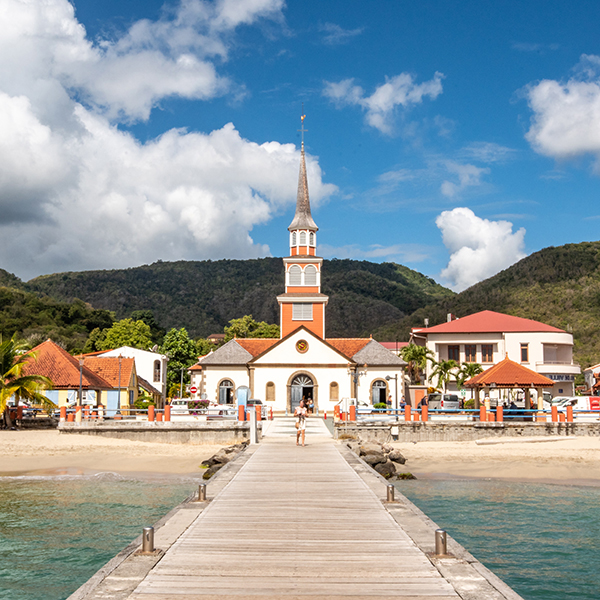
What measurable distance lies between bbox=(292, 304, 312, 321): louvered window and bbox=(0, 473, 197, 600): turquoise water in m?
29.6

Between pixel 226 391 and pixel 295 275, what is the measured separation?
448 inches

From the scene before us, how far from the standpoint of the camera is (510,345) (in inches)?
2228

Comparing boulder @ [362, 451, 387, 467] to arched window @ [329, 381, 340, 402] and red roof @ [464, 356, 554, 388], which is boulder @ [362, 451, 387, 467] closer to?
red roof @ [464, 356, 554, 388]

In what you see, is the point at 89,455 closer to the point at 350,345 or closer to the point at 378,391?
the point at 378,391

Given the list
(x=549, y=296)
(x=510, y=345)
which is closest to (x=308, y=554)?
(x=510, y=345)

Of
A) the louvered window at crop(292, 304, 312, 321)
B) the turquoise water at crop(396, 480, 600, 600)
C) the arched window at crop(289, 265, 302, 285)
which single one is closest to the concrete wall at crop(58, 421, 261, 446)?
the turquoise water at crop(396, 480, 600, 600)

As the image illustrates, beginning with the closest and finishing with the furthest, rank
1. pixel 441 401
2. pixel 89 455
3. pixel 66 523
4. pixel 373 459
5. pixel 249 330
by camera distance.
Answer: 1. pixel 66 523
2. pixel 373 459
3. pixel 89 455
4. pixel 441 401
5. pixel 249 330

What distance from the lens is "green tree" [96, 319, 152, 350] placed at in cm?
8638

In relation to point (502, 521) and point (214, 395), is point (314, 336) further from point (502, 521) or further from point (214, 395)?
point (502, 521)

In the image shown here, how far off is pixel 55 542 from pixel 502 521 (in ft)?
37.0

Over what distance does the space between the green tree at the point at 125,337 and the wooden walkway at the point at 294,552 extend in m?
75.1

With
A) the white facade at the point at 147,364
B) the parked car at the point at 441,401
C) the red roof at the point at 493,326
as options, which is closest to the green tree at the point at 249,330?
the white facade at the point at 147,364

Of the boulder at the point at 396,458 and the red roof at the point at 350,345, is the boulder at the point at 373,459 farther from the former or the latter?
the red roof at the point at 350,345

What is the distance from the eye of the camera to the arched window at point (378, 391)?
49.4m
